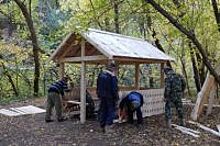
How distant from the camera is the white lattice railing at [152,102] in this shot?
1306cm

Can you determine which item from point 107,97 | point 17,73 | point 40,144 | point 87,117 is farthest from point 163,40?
point 40,144

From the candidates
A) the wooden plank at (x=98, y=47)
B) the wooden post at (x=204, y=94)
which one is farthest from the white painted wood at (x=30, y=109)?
the wooden post at (x=204, y=94)

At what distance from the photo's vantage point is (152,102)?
13.4 metres

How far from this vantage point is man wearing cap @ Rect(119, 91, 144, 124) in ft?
37.2

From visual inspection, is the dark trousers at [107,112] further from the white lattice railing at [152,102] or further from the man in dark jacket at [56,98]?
the white lattice railing at [152,102]

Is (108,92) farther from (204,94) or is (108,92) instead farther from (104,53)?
(204,94)

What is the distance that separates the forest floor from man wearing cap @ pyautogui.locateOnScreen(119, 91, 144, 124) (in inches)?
10.6

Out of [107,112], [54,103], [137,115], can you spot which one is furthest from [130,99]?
[54,103]

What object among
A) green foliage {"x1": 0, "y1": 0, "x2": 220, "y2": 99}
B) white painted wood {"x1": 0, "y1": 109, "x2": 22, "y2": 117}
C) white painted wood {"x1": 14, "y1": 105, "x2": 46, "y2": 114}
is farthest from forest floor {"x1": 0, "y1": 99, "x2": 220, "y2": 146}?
green foliage {"x1": 0, "y1": 0, "x2": 220, "y2": 99}

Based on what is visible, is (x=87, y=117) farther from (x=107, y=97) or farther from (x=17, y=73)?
(x=17, y=73)

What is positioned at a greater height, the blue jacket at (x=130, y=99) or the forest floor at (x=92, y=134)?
the blue jacket at (x=130, y=99)

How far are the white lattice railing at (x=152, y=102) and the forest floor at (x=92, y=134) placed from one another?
549 mm

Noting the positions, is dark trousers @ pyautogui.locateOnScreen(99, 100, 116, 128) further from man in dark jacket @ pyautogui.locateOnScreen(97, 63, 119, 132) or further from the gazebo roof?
the gazebo roof

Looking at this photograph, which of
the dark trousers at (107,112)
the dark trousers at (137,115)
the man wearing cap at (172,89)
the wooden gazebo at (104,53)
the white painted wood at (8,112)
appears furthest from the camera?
the white painted wood at (8,112)
